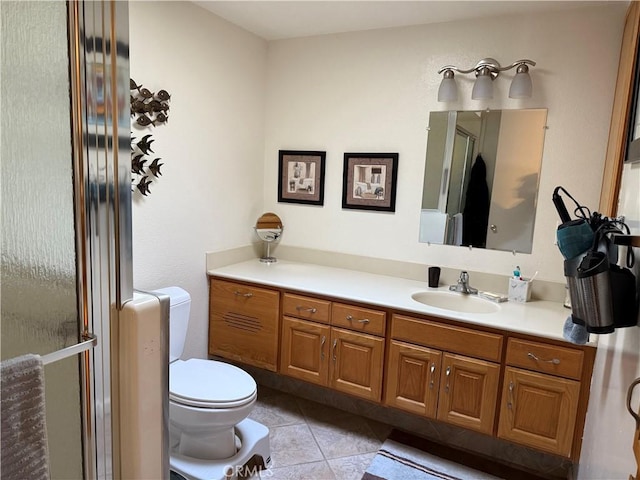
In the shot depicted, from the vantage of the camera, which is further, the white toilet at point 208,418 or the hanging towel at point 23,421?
the white toilet at point 208,418

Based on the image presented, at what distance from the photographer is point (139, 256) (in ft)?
7.17

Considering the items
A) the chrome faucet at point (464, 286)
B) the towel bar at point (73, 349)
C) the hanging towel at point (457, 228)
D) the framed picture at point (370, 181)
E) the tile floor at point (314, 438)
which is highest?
the framed picture at point (370, 181)

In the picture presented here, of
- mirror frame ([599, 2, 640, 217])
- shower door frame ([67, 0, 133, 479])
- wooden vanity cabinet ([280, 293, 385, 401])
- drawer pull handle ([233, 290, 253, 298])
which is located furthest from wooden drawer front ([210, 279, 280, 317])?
mirror frame ([599, 2, 640, 217])

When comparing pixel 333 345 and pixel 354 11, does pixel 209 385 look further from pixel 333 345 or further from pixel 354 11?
pixel 354 11

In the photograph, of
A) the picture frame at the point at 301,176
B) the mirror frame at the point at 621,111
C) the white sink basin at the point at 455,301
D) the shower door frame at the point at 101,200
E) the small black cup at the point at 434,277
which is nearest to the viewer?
the shower door frame at the point at 101,200

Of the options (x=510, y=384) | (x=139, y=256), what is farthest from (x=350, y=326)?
(x=139, y=256)

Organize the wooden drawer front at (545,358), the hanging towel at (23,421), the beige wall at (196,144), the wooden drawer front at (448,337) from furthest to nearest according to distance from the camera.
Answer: the beige wall at (196,144) → the wooden drawer front at (448,337) → the wooden drawer front at (545,358) → the hanging towel at (23,421)

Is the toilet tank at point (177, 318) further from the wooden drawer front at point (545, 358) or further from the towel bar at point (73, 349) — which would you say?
the wooden drawer front at point (545, 358)

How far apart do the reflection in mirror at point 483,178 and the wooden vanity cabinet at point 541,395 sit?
68 centimetres

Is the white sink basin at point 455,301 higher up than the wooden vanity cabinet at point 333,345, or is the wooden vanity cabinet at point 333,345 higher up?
the white sink basin at point 455,301

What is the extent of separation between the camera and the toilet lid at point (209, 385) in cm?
183

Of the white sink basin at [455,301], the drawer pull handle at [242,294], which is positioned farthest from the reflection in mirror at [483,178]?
the drawer pull handle at [242,294]

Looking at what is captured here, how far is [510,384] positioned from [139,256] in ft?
6.24

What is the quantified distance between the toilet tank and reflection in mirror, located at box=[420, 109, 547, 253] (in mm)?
1428
